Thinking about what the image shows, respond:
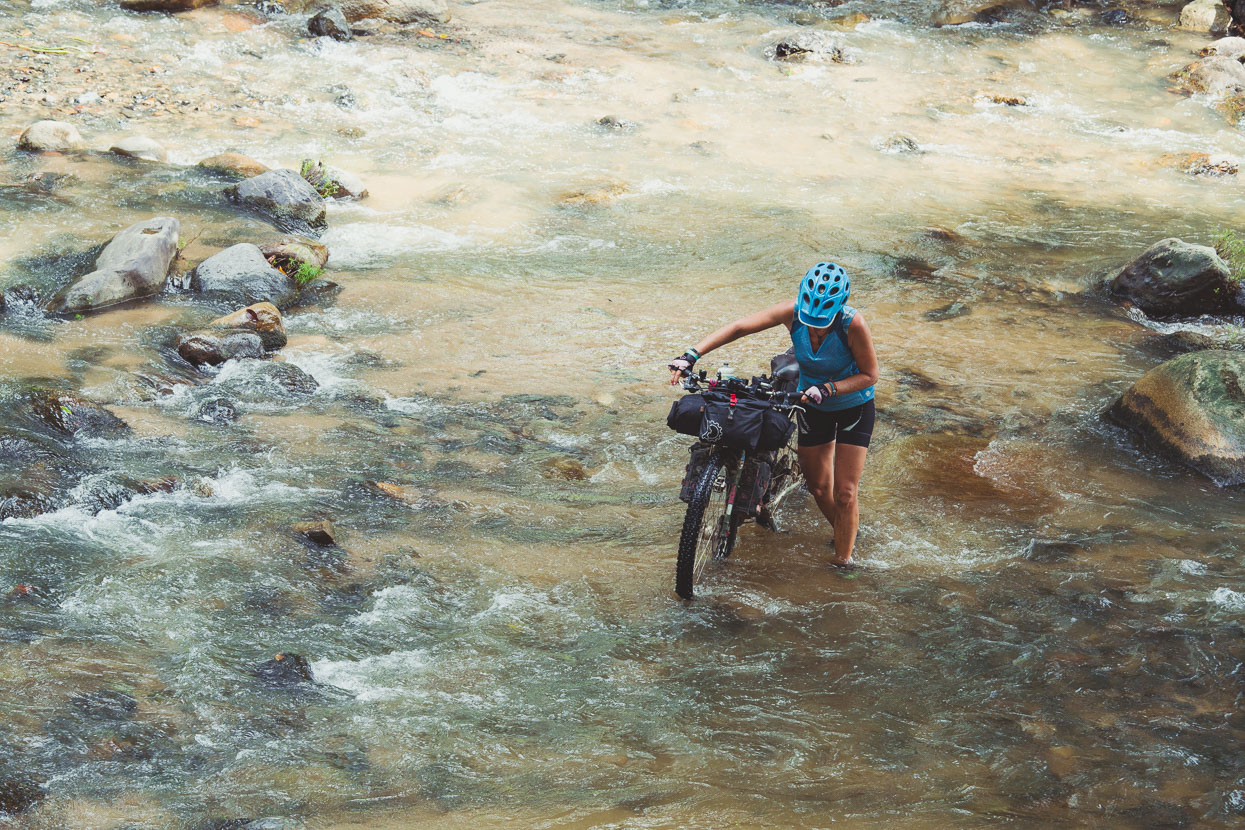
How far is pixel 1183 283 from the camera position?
32.8 feet

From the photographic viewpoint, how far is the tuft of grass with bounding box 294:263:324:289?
9.48m

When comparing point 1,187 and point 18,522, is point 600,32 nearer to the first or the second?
point 1,187

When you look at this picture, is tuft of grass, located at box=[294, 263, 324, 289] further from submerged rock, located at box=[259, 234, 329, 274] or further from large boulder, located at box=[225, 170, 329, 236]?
large boulder, located at box=[225, 170, 329, 236]

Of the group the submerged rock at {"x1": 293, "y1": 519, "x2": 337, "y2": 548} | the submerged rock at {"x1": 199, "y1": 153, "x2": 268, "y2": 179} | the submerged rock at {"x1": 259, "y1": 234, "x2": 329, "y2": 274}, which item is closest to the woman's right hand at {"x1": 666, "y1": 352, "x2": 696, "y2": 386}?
the submerged rock at {"x1": 293, "y1": 519, "x2": 337, "y2": 548}

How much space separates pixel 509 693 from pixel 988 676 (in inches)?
93.5

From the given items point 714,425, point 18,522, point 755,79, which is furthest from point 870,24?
point 18,522

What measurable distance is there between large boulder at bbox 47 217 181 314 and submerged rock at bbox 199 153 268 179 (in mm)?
2304

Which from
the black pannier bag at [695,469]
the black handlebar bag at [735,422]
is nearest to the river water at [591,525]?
the black pannier bag at [695,469]

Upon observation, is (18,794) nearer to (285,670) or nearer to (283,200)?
(285,670)

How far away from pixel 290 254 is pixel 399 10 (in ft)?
33.5

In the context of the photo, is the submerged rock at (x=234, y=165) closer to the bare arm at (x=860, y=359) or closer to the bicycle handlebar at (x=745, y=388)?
the bicycle handlebar at (x=745, y=388)

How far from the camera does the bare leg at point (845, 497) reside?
17.9ft

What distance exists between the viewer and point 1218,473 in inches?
271

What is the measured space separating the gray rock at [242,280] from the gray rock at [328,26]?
8.94 meters
